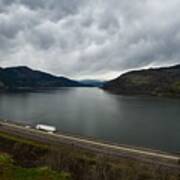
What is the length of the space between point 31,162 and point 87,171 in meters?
11.9

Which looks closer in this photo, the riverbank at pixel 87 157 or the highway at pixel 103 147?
the riverbank at pixel 87 157

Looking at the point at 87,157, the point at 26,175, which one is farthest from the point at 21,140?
the point at 26,175

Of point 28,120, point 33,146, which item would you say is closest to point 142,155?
point 33,146

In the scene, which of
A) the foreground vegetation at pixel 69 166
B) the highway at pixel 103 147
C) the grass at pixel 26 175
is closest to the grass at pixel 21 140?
the foreground vegetation at pixel 69 166

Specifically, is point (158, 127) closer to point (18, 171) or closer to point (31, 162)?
point (31, 162)

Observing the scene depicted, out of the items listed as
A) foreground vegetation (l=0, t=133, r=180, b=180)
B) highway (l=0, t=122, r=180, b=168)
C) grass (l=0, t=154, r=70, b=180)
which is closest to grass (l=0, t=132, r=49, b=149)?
foreground vegetation (l=0, t=133, r=180, b=180)

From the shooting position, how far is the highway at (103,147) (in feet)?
149

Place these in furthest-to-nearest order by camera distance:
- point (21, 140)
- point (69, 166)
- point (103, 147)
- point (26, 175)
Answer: point (21, 140), point (103, 147), point (69, 166), point (26, 175)

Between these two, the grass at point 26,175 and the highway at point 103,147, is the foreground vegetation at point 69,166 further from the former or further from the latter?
the highway at point 103,147

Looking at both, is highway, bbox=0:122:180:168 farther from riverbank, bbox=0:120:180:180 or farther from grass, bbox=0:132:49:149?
grass, bbox=0:132:49:149

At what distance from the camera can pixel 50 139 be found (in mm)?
59031

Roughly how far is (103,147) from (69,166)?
9.01m

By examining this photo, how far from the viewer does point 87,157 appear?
155ft

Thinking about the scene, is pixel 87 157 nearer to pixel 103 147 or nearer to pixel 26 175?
pixel 103 147
